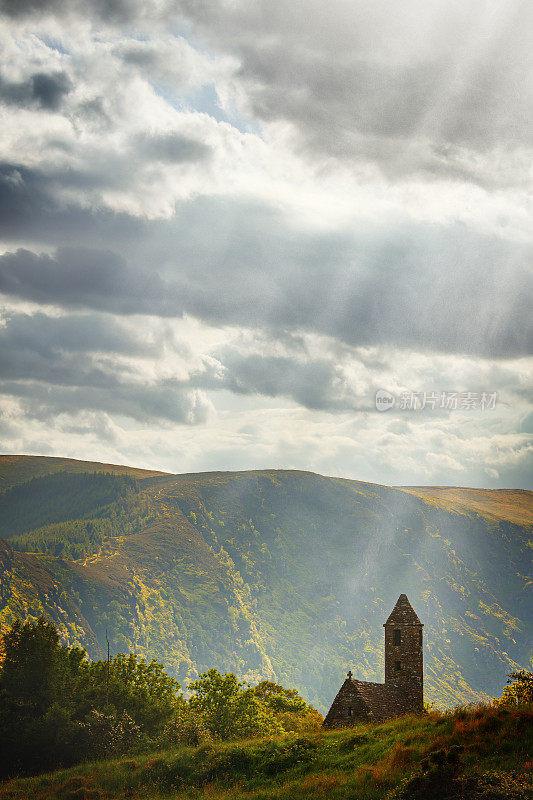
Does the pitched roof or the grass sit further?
the pitched roof

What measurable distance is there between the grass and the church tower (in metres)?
8.78

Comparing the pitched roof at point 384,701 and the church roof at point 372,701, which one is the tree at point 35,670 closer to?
the church roof at point 372,701

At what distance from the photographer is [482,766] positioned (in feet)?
96.5

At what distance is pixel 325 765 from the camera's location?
1478 inches

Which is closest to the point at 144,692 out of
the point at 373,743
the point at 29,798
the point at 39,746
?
the point at 39,746

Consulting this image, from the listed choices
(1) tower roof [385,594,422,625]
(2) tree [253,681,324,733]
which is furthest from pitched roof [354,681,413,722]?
(2) tree [253,681,324,733]

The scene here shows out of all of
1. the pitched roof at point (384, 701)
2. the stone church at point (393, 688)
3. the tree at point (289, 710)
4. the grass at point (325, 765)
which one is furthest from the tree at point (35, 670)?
the pitched roof at point (384, 701)

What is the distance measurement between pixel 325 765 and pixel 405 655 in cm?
1727

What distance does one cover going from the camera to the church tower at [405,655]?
51.6 metres

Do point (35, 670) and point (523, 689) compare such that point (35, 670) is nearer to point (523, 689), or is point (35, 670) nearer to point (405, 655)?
point (405, 655)

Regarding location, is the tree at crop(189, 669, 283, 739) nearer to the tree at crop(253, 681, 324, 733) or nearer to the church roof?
the tree at crop(253, 681, 324, 733)

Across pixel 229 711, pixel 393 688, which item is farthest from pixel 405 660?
pixel 229 711

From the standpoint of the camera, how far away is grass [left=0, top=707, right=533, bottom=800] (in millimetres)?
30109

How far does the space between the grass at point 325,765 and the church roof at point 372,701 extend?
3.37 metres
